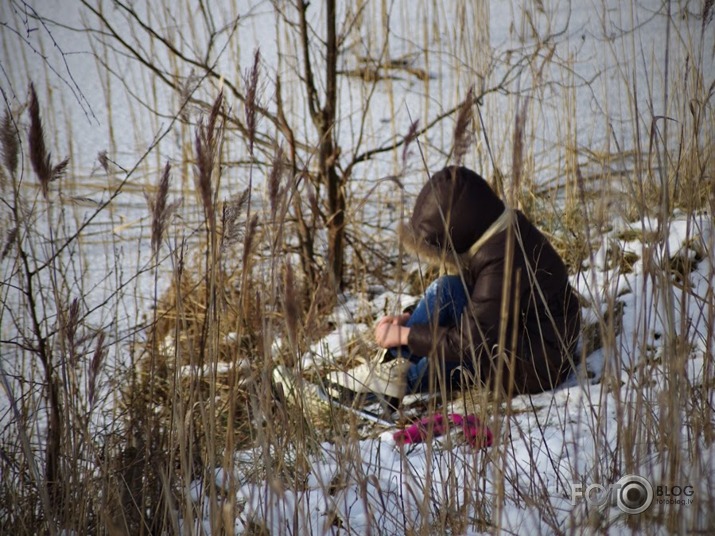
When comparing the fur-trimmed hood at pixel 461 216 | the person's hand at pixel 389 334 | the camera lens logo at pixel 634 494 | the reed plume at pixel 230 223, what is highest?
the reed plume at pixel 230 223

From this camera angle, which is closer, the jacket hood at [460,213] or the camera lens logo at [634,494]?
the camera lens logo at [634,494]

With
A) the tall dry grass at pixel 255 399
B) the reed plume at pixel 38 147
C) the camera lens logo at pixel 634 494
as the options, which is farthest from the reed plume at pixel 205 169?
the camera lens logo at pixel 634 494

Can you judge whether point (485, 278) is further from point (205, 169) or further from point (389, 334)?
point (205, 169)

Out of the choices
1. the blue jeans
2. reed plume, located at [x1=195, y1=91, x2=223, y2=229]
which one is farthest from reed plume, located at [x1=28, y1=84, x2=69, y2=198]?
the blue jeans

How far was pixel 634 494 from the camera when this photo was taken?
1.00 meters

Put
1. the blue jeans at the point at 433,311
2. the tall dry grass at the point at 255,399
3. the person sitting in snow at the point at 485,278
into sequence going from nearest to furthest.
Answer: the tall dry grass at the point at 255,399
the person sitting in snow at the point at 485,278
the blue jeans at the point at 433,311

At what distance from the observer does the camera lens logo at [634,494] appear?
0.98 m

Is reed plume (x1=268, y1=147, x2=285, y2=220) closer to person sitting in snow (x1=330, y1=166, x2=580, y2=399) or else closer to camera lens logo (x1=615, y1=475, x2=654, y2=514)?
camera lens logo (x1=615, y1=475, x2=654, y2=514)

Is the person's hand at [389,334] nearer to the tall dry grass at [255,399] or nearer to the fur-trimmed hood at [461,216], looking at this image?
the fur-trimmed hood at [461,216]

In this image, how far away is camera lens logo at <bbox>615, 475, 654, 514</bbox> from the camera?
0.98 m

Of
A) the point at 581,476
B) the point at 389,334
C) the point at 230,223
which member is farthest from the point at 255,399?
the point at 389,334

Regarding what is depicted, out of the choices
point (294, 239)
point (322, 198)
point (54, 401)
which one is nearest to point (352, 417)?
point (54, 401)

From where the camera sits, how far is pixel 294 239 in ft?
11.7

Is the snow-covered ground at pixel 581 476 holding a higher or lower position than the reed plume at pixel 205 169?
lower
